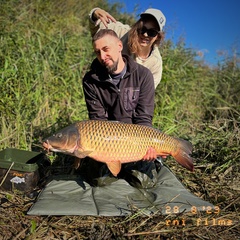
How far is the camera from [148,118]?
2449 mm

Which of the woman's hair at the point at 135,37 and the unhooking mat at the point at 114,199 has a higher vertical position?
the woman's hair at the point at 135,37

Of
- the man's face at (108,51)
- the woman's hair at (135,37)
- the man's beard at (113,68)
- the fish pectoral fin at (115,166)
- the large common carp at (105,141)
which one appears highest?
the woman's hair at (135,37)

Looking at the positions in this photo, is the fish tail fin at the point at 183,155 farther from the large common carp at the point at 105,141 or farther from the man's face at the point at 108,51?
the man's face at the point at 108,51

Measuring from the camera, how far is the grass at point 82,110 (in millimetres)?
1652

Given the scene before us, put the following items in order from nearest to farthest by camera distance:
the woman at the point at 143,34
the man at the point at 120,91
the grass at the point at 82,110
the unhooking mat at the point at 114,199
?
the grass at the point at 82,110 < the unhooking mat at the point at 114,199 < the man at the point at 120,91 < the woman at the point at 143,34

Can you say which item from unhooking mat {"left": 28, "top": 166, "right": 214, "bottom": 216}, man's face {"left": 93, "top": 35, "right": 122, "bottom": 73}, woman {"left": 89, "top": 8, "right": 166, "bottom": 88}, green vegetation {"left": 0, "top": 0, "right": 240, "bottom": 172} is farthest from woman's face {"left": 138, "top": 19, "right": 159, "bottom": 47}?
unhooking mat {"left": 28, "top": 166, "right": 214, "bottom": 216}

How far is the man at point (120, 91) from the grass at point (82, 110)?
61 cm

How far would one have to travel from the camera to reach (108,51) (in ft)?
7.22

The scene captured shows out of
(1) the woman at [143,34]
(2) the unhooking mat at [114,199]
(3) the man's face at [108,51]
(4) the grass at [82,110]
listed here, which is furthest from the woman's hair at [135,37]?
(2) the unhooking mat at [114,199]

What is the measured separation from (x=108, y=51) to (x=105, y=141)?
68 centimetres

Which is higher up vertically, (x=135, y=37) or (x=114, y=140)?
(x=135, y=37)

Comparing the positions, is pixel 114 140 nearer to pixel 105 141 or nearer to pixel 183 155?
pixel 105 141

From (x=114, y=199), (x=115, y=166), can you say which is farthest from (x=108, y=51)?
(x=114, y=199)

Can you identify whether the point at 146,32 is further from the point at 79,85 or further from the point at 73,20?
the point at 73,20
